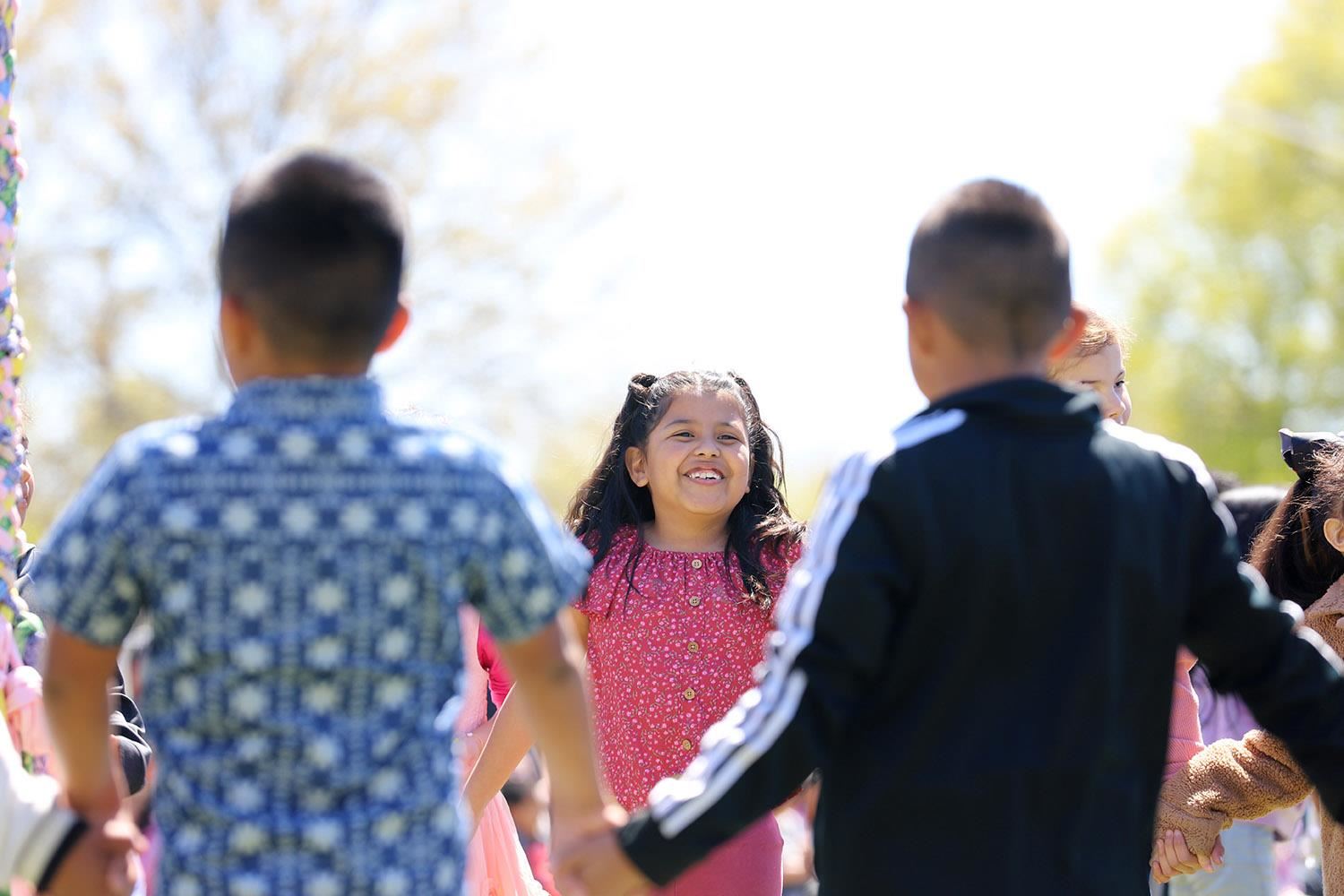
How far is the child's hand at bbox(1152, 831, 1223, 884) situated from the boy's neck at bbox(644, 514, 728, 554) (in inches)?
54.3

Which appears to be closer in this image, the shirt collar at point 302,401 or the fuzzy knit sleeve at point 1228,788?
the shirt collar at point 302,401

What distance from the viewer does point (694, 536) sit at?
452 cm

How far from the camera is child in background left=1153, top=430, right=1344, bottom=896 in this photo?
361 cm

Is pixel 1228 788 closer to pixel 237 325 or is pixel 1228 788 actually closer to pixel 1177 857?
pixel 1177 857

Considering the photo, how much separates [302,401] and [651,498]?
2326mm

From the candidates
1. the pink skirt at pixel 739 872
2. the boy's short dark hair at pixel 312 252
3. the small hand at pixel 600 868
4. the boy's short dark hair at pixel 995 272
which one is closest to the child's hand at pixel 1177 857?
the pink skirt at pixel 739 872

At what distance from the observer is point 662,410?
460cm

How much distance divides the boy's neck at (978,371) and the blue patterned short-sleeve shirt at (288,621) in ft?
2.75

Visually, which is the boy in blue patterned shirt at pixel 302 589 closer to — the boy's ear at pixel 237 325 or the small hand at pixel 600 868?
the boy's ear at pixel 237 325

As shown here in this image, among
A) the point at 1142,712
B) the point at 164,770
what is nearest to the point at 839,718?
the point at 1142,712

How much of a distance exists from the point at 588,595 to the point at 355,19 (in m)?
18.1

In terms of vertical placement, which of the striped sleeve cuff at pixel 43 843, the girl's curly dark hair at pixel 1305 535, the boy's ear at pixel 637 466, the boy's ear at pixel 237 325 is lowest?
the girl's curly dark hair at pixel 1305 535

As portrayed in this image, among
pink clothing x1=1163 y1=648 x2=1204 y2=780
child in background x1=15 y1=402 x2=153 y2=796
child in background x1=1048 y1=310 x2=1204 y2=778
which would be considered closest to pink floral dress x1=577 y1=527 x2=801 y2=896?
child in background x1=1048 y1=310 x2=1204 y2=778

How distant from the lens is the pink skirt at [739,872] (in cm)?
407
